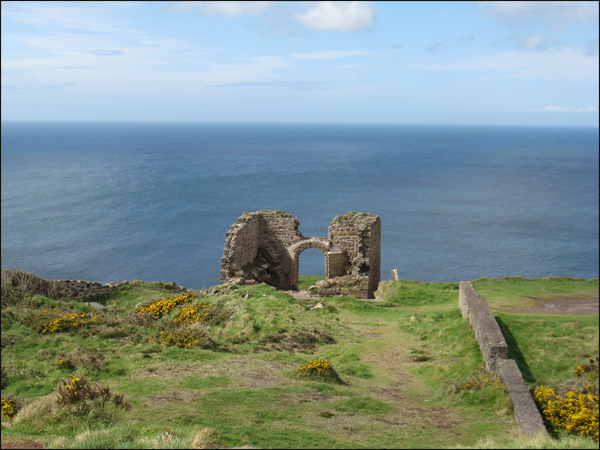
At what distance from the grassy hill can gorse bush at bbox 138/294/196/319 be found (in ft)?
0.19

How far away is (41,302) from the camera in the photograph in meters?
17.8

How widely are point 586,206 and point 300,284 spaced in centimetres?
4801

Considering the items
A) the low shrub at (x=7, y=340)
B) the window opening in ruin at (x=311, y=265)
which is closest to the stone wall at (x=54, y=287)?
the low shrub at (x=7, y=340)

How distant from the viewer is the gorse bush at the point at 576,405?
918cm

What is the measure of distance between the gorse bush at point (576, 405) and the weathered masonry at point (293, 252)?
14.3 meters

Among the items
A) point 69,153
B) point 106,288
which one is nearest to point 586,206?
point 106,288

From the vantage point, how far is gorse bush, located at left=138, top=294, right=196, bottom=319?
17984mm

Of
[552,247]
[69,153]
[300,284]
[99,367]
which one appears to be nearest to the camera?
[99,367]

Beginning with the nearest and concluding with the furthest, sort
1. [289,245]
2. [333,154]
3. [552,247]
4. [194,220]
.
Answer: [289,245]
[552,247]
[194,220]
[333,154]

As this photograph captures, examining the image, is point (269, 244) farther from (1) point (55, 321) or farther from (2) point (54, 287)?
(1) point (55, 321)

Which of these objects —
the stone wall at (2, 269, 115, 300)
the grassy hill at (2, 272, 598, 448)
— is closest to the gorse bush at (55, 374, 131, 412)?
the grassy hill at (2, 272, 598, 448)

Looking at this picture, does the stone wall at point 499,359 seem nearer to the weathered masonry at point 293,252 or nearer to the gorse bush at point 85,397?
the weathered masonry at point 293,252

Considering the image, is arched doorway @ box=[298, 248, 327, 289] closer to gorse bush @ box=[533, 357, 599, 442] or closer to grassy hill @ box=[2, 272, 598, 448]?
grassy hill @ box=[2, 272, 598, 448]

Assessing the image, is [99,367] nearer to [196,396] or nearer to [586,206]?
[196,396]
